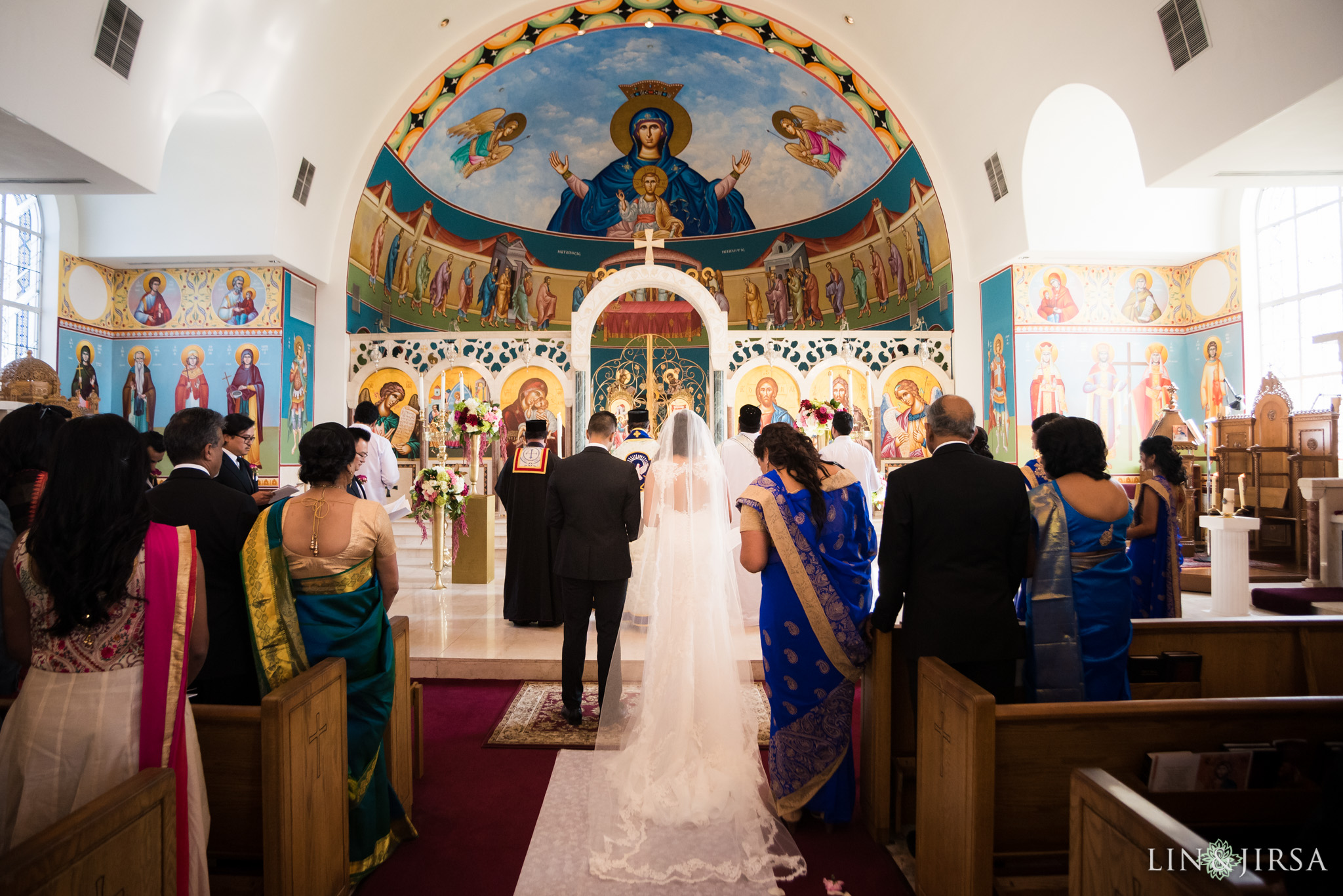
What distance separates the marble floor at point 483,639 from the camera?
5.22 metres

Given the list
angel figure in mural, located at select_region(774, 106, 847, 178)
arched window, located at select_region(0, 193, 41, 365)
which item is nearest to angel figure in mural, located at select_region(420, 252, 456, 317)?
arched window, located at select_region(0, 193, 41, 365)

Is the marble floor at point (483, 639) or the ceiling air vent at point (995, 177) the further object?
the ceiling air vent at point (995, 177)

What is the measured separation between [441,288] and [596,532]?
42.3 feet

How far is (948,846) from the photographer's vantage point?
240 cm

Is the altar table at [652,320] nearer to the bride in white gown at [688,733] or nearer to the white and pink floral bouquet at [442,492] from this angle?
the white and pink floral bouquet at [442,492]

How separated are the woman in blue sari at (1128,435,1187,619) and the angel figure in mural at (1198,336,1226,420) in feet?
23.2

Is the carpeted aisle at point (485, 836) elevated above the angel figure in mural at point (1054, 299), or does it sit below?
below

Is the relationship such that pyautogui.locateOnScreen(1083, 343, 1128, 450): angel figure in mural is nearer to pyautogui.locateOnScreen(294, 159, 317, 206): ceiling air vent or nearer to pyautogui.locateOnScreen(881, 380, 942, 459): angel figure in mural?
pyautogui.locateOnScreen(881, 380, 942, 459): angel figure in mural

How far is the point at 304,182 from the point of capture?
10.4m

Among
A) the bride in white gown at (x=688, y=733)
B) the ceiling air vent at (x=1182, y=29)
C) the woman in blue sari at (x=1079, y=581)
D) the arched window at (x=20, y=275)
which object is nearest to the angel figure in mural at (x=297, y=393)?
the arched window at (x=20, y=275)

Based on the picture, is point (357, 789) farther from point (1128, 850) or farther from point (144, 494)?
point (1128, 850)

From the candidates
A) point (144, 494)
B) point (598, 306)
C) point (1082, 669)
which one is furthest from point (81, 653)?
point (598, 306)

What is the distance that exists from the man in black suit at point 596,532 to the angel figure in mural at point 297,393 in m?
8.03

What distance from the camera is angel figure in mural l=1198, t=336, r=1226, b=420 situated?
10.1 metres
